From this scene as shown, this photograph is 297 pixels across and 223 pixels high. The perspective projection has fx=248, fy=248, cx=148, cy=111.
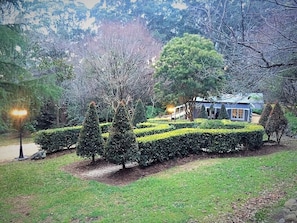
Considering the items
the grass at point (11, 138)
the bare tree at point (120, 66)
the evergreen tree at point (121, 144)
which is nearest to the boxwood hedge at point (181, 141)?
the evergreen tree at point (121, 144)

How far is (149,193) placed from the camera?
5.83m

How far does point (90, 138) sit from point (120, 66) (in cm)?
837

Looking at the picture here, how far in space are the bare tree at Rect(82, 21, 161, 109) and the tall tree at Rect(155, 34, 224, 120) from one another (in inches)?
69.9

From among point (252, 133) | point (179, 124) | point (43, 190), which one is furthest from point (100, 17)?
point (43, 190)

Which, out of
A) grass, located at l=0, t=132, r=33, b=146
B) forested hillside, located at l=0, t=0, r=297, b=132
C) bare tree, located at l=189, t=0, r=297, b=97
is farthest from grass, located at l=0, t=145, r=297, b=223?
grass, located at l=0, t=132, r=33, b=146

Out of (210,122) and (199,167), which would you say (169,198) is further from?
(210,122)

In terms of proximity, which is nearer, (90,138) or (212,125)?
(90,138)

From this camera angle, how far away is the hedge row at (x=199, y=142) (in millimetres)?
8438

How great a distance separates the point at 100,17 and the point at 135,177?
23651 mm

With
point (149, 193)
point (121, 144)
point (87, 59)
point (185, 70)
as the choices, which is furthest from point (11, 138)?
point (149, 193)

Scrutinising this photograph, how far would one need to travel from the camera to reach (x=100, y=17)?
2698cm

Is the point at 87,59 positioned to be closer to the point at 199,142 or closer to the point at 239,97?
the point at 199,142

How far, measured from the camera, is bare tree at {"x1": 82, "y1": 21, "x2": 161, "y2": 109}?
1587 cm

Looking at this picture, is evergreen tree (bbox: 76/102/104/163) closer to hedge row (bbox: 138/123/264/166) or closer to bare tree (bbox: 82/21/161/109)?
hedge row (bbox: 138/123/264/166)
